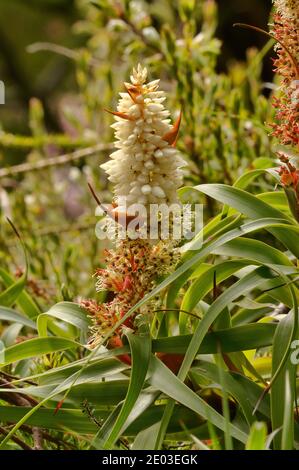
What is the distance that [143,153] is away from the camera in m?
0.66

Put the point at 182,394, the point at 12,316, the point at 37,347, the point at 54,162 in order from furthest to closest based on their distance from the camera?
the point at 54,162, the point at 12,316, the point at 37,347, the point at 182,394

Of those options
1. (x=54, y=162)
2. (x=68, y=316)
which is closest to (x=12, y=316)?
(x=68, y=316)

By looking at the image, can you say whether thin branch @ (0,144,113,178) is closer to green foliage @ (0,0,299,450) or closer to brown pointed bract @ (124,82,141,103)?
green foliage @ (0,0,299,450)

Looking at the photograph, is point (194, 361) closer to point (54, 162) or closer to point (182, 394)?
point (182, 394)

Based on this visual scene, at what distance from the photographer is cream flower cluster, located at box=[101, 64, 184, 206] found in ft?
2.16

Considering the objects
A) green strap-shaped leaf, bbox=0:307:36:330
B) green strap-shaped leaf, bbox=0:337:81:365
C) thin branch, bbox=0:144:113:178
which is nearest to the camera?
green strap-shaped leaf, bbox=0:337:81:365

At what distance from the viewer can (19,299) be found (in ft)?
3.14

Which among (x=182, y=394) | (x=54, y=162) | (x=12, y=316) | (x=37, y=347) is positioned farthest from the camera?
(x=54, y=162)

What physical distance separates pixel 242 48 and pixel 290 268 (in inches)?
87.5

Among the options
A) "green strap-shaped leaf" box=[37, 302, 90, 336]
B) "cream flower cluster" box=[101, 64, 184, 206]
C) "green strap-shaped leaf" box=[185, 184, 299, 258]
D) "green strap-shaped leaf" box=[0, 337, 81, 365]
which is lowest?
"green strap-shaped leaf" box=[0, 337, 81, 365]

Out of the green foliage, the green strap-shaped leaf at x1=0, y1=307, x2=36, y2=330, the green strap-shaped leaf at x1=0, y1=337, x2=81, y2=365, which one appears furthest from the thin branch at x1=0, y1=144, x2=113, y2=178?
the green strap-shaped leaf at x1=0, y1=337, x2=81, y2=365

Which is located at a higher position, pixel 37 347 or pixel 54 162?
pixel 54 162

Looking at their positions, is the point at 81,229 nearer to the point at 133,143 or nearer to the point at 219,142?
the point at 219,142

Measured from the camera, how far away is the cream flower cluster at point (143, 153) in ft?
2.16
